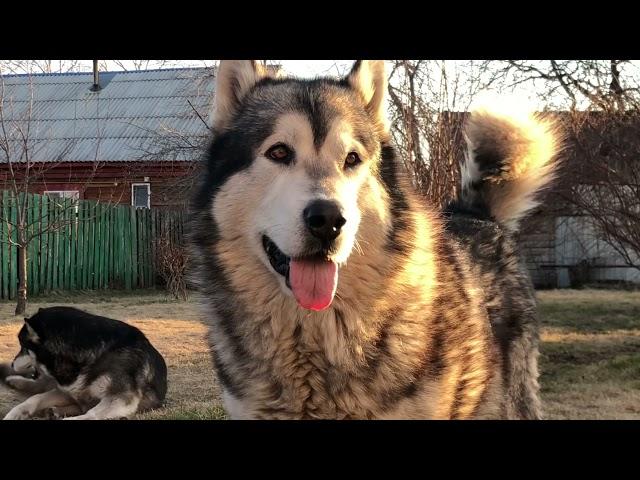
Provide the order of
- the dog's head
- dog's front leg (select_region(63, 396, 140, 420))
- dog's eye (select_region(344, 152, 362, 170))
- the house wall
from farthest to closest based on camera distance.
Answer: the house wall → the dog's head → dog's front leg (select_region(63, 396, 140, 420)) → dog's eye (select_region(344, 152, 362, 170))

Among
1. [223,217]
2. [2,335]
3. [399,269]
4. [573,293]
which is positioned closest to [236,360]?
[223,217]

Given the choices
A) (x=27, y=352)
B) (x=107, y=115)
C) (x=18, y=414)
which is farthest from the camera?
(x=107, y=115)

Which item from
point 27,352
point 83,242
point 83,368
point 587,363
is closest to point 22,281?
point 83,242

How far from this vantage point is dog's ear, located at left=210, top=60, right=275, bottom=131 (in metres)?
2.77

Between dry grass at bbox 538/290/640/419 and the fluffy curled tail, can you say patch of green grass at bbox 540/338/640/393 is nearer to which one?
dry grass at bbox 538/290/640/419

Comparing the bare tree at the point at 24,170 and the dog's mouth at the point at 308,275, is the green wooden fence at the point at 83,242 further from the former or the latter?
the dog's mouth at the point at 308,275

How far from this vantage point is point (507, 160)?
378 cm

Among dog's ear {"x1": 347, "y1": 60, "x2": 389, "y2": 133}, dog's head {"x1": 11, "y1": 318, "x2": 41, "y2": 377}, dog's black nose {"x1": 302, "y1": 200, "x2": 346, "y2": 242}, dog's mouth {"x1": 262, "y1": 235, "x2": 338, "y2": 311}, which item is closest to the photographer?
dog's black nose {"x1": 302, "y1": 200, "x2": 346, "y2": 242}

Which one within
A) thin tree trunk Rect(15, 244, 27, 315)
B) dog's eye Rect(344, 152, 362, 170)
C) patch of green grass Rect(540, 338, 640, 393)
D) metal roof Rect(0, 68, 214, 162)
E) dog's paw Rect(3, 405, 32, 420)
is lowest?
patch of green grass Rect(540, 338, 640, 393)

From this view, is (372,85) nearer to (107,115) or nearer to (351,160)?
(351,160)

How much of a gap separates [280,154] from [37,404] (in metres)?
3.28

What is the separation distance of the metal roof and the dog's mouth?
407 cm

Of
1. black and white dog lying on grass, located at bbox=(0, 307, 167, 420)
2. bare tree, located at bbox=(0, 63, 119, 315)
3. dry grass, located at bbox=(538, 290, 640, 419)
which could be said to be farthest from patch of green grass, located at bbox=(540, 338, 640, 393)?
bare tree, located at bbox=(0, 63, 119, 315)
